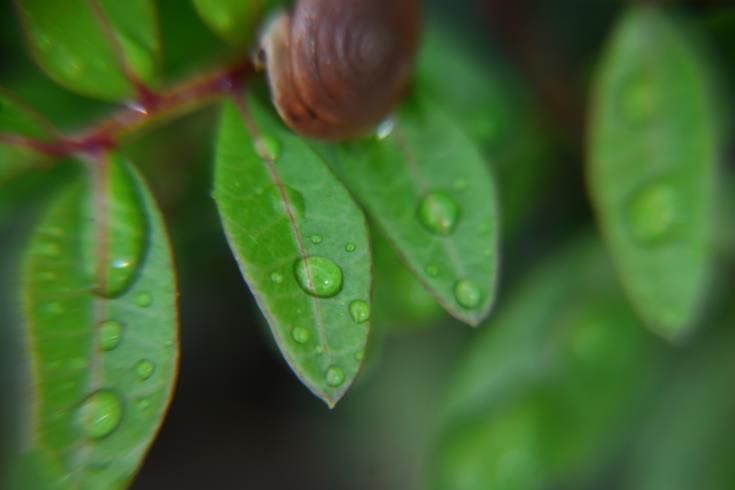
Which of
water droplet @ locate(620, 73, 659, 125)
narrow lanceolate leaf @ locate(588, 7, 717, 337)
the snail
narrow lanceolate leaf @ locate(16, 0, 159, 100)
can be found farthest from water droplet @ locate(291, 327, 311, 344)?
water droplet @ locate(620, 73, 659, 125)

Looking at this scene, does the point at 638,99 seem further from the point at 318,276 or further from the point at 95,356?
the point at 95,356

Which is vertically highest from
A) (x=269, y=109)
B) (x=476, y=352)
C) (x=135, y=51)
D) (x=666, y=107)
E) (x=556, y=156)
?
(x=135, y=51)

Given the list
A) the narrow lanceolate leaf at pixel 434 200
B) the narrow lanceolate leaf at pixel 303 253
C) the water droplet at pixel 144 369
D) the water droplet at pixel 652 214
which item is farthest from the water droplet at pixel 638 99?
the water droplet at pixel 144 369

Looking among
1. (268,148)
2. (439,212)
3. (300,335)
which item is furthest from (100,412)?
(439,212)

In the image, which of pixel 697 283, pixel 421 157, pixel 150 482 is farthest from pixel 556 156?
pixel 150 482

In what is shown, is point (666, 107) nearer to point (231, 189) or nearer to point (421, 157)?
point (421, 157)

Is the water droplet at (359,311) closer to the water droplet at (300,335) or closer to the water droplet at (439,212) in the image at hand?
the water droplet at (300,335)

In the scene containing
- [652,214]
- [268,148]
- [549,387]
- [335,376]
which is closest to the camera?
[335,376]
